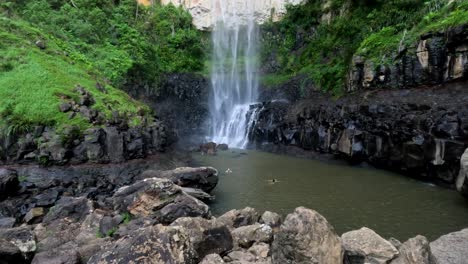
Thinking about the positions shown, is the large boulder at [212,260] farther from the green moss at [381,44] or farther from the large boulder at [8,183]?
the green moss at [381,44]

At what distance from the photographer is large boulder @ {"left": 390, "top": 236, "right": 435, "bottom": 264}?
5625mm

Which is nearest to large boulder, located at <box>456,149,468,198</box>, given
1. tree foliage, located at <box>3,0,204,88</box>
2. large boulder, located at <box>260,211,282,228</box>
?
large boulder, located at <box>260,211,282,228</box>

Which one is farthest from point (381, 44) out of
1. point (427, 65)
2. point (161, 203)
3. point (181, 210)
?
point (161, 203)

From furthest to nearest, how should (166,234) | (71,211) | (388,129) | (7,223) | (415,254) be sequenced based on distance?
(388,129) < (71,211) < (7,223) < (415,254) < (166,234)

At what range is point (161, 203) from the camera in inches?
395

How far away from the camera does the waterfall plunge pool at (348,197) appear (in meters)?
10.8

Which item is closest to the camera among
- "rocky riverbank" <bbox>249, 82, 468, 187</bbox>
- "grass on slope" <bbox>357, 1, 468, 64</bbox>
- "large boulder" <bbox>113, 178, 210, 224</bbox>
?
"large boulder" <bbox>113, 178, 210, 224</bbox>

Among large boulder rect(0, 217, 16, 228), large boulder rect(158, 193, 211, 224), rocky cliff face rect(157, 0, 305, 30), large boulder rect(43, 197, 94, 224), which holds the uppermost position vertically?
rocky cliff face rect(157, 0, 305, 30)

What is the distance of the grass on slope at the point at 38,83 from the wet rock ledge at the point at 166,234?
3.17m

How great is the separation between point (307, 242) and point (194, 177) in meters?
9.05

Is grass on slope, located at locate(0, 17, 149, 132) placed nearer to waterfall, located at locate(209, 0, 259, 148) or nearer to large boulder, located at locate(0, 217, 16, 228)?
large boulder, located at locate(0, 217, 16, 228)

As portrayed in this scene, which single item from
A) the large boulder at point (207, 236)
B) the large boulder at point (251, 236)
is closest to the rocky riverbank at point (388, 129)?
the large boulder at point (251, 236)

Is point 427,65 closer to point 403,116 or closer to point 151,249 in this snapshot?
point 403,116

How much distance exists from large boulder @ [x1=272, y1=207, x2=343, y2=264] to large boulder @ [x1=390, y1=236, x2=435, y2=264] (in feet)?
4.15
